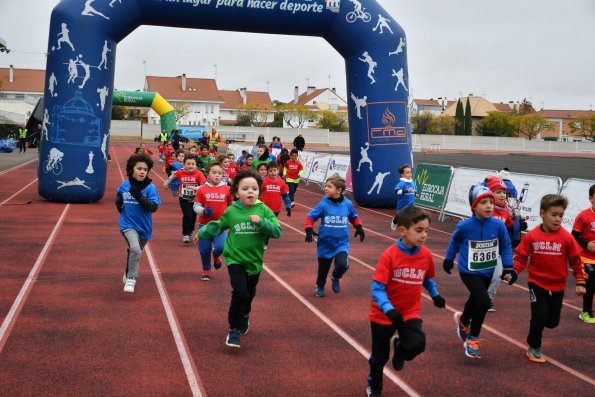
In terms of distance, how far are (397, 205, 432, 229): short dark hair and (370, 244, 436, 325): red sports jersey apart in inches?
8.2

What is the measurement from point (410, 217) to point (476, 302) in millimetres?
1612

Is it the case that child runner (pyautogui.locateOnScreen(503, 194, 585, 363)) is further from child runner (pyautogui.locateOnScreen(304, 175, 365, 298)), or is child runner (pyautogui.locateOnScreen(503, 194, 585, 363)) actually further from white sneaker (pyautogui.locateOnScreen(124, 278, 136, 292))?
white sneaker (pyautogui.locateOnScreen(124, 278, 136, 292))

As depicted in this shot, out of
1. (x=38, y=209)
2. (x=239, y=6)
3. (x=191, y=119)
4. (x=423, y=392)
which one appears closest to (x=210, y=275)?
(x=423, y=392)

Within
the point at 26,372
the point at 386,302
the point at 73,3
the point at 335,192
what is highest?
the point at 73,3

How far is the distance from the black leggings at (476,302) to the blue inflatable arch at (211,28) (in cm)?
1199

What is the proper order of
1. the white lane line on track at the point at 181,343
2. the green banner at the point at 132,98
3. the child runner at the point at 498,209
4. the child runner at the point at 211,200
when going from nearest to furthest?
1. the white lane line on track at the point at 181,343
2. the child runner at the point at 498,209
3. the child runner at the point at 211,200
4. the green banner at the point at 132,98

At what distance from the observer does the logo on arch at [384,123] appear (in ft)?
59.2

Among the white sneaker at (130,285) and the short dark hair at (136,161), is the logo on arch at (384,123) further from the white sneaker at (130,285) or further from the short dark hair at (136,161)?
the white sneaker at (130,285)

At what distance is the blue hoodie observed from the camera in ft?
20.5

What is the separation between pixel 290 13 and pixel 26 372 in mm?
13666

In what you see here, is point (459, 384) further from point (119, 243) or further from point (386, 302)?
point (119, 243)

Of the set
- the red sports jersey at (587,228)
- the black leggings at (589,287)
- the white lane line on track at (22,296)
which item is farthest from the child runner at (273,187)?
the black leggings at (589,287)

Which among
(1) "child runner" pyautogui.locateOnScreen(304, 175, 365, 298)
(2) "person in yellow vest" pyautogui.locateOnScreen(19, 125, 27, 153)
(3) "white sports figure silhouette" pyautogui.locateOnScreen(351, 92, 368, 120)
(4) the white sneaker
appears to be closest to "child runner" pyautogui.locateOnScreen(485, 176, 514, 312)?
(1) "child runner" pyautogui.locateOnScreen(304, 175, 365, 298)

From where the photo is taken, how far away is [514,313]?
7855 mm
